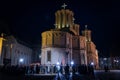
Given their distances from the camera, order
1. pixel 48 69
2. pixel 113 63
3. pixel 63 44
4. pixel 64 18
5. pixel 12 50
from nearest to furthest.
A: pixel 48 69, pixel 63 44, pixel 64 18, pixel 12 50, pixel 113 63

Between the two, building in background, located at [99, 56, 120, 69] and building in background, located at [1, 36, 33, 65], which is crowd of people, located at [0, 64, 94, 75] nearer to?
building in background, located at [1, 36, 33, 65]

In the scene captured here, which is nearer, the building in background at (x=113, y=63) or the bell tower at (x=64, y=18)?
the bell tower at (x=64, y=18)

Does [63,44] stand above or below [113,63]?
above

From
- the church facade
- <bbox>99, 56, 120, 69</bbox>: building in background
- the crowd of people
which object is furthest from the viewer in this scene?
<bbox>99, 56, 120, 69</bbox>: building in background

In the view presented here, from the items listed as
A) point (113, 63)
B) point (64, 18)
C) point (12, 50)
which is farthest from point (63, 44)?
point (113, 63)

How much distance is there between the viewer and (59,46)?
50812 millimetres

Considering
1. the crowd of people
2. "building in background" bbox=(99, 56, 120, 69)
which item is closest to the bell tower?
the crowd of people

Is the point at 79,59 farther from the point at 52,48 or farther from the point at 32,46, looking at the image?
the point at 32,46

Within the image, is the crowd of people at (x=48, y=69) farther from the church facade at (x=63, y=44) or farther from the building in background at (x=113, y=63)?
the building in background at (x=113, y=63)

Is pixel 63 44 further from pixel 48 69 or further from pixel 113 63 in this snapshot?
A: pixel 113 63

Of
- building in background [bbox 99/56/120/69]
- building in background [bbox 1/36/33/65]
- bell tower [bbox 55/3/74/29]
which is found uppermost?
bell tower [bbox 55/3/74/29]

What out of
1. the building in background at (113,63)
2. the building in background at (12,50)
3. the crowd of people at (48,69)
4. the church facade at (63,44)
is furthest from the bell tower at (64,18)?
the building in background at (113,63)

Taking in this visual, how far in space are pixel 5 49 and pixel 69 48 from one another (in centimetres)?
2326

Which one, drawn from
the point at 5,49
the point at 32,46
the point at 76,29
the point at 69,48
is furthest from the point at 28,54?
the point at 69,48
